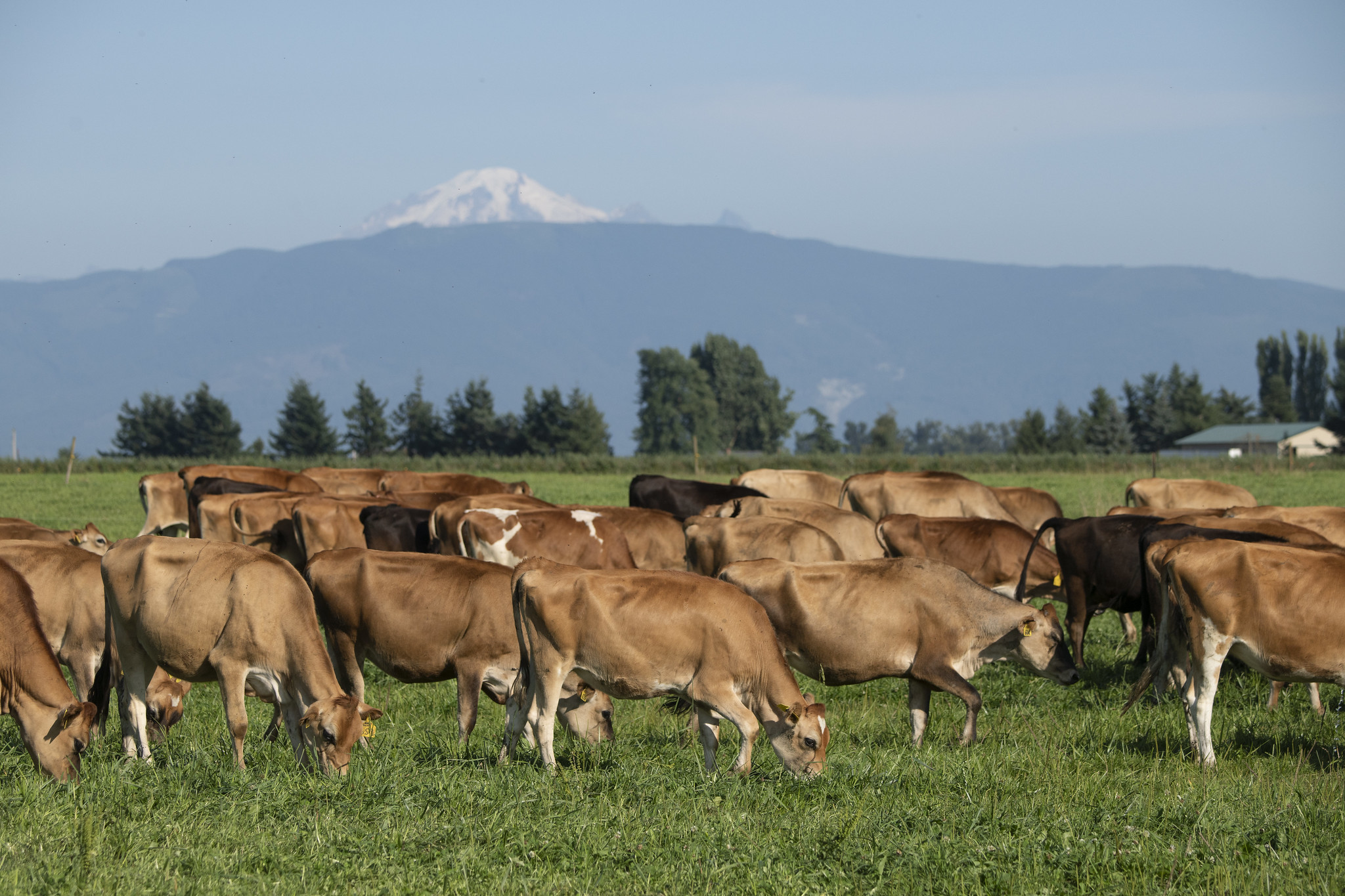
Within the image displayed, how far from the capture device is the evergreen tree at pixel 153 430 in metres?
99.6

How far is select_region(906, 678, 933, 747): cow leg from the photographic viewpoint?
977 centimetres

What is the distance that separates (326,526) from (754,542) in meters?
6.30

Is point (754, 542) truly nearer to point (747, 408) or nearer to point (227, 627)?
point (227, 627)

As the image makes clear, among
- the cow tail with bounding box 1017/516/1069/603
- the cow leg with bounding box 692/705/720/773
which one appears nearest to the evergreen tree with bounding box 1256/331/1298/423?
the cow tail with bounding box 1017/516/1069/603

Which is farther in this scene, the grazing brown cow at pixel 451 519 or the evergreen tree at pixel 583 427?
the evergreen tree at pixel 583 427

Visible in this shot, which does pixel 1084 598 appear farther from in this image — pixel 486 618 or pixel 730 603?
pixel 486 618

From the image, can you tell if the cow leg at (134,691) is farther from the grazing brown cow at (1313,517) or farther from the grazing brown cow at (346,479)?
the grazing brown cow at (346,479)

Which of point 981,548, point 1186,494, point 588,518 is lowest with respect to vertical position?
point 1186,494

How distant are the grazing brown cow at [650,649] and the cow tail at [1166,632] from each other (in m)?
3.00

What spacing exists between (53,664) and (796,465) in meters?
49.4

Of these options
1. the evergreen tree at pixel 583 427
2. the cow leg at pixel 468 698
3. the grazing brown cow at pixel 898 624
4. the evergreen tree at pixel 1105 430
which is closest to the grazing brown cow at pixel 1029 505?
the grazing brown cow at pixel 898 624

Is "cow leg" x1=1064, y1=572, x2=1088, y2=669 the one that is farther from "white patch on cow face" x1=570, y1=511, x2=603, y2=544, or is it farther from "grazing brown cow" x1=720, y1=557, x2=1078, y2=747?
"white patch on cow face" x1=570, y1=511, x2=603, y2=544

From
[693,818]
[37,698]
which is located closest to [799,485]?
[693,818]

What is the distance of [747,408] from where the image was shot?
127625 mm
